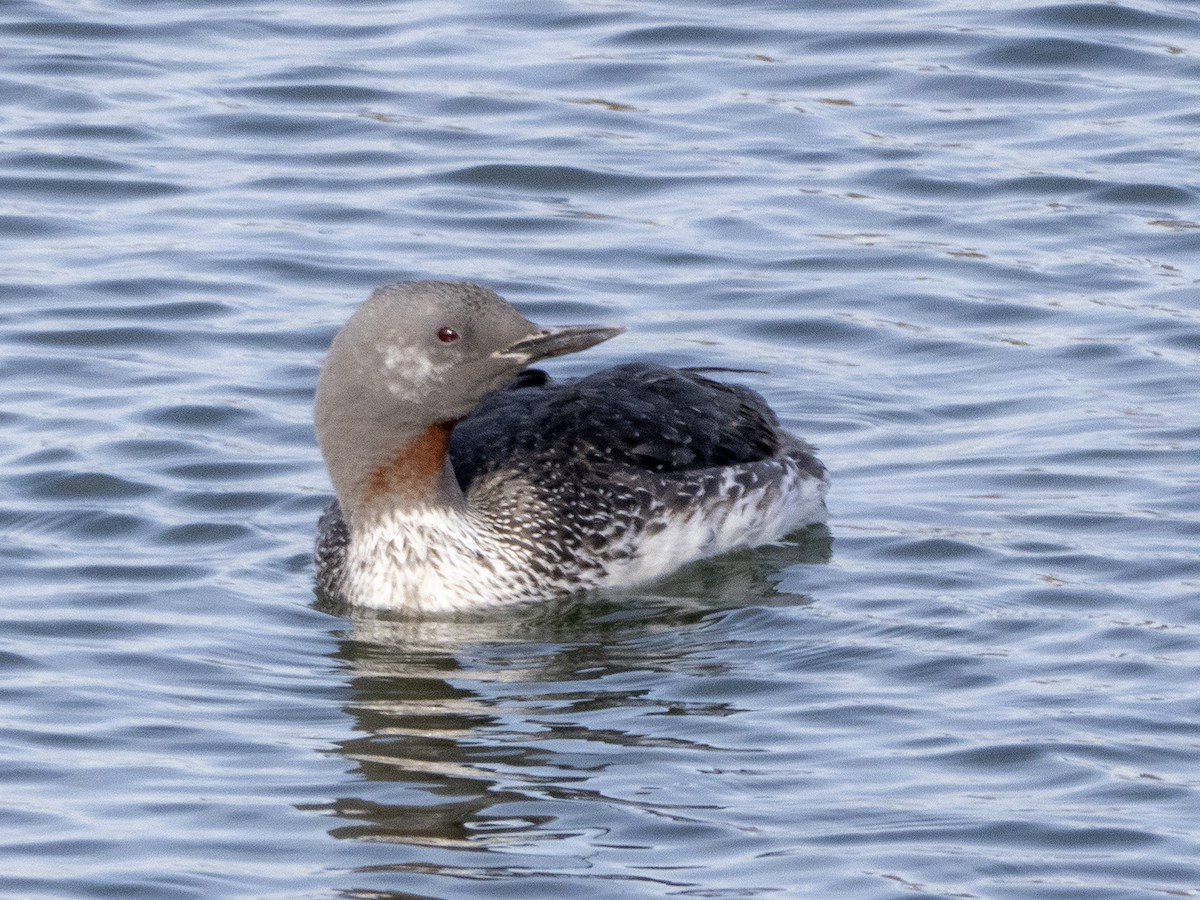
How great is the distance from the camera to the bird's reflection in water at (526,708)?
7.57m

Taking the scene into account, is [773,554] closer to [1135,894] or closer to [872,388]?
[872,388]

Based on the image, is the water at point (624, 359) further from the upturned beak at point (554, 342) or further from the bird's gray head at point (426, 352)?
the upturned beak at point (554, 342)

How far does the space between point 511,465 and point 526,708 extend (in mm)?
1724

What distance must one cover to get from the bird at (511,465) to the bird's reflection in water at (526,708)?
0.14 meters

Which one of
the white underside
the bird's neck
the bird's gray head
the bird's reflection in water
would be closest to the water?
the bird's reflection in water

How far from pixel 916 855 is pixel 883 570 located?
2727mm

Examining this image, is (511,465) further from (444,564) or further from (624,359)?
(624,359)

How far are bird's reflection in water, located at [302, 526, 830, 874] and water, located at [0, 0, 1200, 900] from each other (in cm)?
2

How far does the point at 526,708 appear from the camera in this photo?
335 inches

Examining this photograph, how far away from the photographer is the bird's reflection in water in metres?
7.57

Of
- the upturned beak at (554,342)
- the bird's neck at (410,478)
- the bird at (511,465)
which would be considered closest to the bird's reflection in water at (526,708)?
the bird at (511,465)

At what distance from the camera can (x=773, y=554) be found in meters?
10.4

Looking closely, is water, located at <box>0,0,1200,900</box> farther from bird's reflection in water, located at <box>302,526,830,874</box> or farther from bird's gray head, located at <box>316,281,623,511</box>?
bird's gray head, located at <box>316,281,623,511</box>

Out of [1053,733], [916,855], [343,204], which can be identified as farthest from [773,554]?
[343,204]
